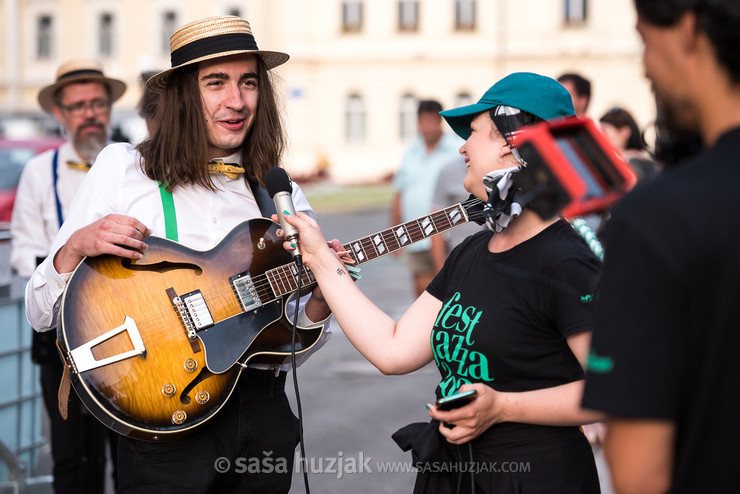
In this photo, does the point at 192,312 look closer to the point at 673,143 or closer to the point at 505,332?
the point at 505,332

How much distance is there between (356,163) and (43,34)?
654 inches

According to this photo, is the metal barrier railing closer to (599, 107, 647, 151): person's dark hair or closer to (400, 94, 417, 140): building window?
(599, 107, 647, 151): person's dark hair

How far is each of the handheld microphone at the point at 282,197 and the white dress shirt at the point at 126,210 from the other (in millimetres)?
327

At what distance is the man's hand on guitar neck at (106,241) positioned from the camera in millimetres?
2732

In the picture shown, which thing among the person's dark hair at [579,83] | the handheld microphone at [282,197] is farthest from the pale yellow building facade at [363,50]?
the handheld microphone at [282,197]

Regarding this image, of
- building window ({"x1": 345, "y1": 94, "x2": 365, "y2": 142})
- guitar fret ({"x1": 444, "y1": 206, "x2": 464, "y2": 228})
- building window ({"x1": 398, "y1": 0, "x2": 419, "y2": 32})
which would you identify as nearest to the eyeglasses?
guitar fret ({"x1": 444, "y1": 206, "x2": 464, "y2": 228})

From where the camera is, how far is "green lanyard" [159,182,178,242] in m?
2.94

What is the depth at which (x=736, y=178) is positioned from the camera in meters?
1.37

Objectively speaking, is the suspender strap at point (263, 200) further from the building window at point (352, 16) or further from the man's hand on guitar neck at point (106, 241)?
the building window at point (352, 16)

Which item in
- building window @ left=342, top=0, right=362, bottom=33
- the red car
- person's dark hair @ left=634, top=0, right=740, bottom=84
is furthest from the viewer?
building window @ left=342, top=0, right=362, bottom=33

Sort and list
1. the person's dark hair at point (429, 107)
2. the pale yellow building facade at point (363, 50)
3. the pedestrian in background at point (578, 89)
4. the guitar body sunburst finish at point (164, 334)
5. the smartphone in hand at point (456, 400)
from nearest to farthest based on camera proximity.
Answer: the smartphone in hand at point (456, 400)
the guitar body sunburst finish at point (164, 334)
the pedestrian in background at point (578, 89)
the person's dark hair at point (429, 107)
the pale yellow building facade at point (363, 50)

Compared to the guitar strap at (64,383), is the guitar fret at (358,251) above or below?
above

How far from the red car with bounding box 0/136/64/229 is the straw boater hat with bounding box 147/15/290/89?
730cm

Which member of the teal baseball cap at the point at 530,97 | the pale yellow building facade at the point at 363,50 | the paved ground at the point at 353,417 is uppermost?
the pale yellow building facade at the point at 363,50
